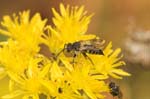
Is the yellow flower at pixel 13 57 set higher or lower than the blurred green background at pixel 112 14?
lower

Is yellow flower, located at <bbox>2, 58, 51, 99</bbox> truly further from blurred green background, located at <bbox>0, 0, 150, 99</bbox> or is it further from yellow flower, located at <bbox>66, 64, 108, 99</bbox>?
blurred green background, located at <bbox>0, 0, 150, 99</bbox>

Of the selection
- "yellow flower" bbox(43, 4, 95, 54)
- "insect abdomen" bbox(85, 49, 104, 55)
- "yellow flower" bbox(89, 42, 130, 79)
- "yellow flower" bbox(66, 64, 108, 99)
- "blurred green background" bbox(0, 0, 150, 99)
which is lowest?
"yellow flower" bbox(66, 64, 108, 99)

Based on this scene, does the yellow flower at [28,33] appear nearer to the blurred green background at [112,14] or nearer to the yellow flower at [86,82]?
the yellow flower at [86,82]

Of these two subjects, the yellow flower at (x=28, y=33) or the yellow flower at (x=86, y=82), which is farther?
the yellow flower at (x=28, y=33)

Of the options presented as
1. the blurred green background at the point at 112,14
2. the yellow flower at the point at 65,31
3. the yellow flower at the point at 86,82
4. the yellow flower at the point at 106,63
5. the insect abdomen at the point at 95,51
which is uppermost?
the blurred green background at the point at 112,14

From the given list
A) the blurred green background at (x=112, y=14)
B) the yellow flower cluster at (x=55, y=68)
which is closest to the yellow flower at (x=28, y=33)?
the yellow flower cluster at (x=55, y=68)

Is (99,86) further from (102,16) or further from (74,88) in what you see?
(102,16)

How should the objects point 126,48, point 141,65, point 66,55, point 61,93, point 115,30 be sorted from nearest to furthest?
point 61,93 < point 66,55 < point 141,65 < point 126,48 < point 115,30

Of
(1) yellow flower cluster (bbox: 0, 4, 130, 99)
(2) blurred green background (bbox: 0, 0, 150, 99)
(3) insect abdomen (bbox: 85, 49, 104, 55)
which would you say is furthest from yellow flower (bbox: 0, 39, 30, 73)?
(2) blurred green background (bbox: 0, 0, 150, 99)

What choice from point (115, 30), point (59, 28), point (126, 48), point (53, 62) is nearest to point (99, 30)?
point (115, 30)
